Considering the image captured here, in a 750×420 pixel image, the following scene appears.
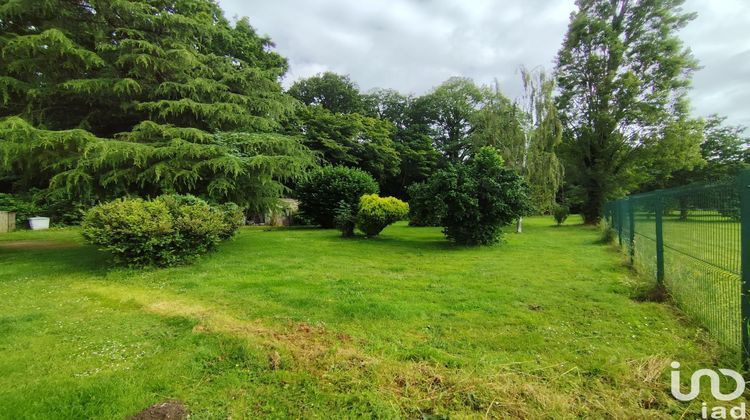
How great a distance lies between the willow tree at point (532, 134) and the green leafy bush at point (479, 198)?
277 inches

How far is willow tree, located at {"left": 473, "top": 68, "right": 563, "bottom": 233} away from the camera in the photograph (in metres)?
15.9

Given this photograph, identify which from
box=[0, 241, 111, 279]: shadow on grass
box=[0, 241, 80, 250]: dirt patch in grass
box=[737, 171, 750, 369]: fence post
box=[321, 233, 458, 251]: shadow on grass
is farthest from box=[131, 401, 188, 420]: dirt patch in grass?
box=[0, 241, 80, 250]: dirt patch in grass

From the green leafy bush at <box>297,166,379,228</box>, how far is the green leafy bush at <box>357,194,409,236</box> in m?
3.07

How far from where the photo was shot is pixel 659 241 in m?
4.71

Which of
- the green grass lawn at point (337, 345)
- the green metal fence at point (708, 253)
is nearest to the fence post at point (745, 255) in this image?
the green metal fence at point (708, 253)

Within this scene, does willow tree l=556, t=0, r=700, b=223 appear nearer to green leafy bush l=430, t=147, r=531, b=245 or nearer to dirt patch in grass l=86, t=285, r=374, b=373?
green leafy bush l=430, t=147, r=531, b=245

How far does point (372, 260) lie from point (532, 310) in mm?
3825

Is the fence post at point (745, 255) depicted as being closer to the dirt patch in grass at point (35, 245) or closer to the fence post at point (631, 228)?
the fence post at point (631, 228)

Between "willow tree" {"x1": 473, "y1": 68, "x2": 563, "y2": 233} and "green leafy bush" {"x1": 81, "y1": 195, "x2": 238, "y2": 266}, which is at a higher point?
"willow tree" {"x1": 473, "y1": 68, "x2": 563, "y2": 233}

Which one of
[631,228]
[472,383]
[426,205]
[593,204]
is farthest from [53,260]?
[593,204]

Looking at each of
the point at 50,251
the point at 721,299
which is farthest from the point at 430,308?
the point at 50,251

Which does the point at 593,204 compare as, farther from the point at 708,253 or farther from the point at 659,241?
the point at 708,253

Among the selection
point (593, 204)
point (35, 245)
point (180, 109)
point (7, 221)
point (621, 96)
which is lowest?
point (35, 245)

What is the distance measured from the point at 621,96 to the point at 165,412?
22.6m
